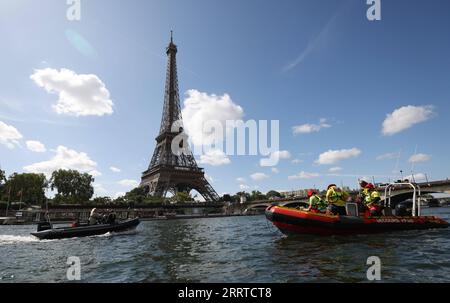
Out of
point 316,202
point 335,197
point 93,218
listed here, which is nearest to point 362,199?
point 335,197

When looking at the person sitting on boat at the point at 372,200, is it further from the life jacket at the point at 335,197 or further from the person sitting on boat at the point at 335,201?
the life jacket at the point at 335,197

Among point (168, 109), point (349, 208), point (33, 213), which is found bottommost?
point (33, 213)

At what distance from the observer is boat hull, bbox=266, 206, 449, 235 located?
18.2 metres

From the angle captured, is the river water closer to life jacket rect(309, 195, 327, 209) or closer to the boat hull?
the boat hull

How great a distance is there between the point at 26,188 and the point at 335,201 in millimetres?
93249

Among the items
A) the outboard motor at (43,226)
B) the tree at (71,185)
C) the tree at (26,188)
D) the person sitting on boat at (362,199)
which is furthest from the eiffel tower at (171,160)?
the person sitting on boat at (362,199)

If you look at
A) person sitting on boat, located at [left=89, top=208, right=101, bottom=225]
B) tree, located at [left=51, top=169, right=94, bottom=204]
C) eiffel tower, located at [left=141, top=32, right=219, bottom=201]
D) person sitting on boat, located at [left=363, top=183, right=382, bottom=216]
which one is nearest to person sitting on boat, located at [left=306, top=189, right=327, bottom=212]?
person sitting on boat, located at [left=363, top=183, right=382, bottom=216]

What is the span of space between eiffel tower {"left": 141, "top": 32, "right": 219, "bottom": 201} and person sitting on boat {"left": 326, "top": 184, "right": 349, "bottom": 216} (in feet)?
237

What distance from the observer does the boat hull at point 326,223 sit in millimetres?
18156

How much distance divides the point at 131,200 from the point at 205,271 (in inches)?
3448

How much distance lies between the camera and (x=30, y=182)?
88.0 m
